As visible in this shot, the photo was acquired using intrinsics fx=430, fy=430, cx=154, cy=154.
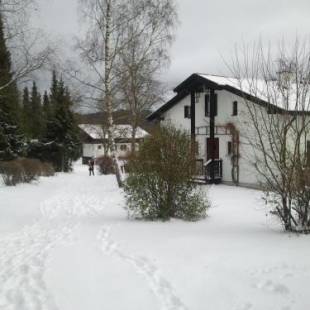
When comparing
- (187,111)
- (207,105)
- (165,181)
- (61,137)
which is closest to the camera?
(165,181)

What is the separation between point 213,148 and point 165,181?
44.5 ft

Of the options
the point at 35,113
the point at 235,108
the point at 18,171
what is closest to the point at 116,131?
the point at 18,171

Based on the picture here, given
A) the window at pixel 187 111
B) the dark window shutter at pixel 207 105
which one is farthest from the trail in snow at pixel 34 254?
the window at pixel 187 111

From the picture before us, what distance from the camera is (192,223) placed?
9523 mm

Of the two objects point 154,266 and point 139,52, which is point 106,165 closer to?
point 139,52

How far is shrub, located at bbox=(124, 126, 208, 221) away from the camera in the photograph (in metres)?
9.91

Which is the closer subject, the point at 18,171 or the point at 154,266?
the point at 154,266

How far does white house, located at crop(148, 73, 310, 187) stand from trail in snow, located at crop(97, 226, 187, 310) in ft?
44.3

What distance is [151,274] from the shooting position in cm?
560

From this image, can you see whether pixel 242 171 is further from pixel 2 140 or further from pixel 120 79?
pixel 2 140

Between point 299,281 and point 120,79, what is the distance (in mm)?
18121

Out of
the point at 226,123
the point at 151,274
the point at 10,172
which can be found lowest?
the point at 151,274

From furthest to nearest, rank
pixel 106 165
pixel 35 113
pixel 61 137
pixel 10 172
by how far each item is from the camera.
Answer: pixel 35 113 < pixel 61 137 < pixel 106 165 < pixel 10 172

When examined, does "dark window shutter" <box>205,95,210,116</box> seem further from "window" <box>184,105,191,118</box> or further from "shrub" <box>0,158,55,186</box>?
"shrub" <box>0,158,55,186</box>
